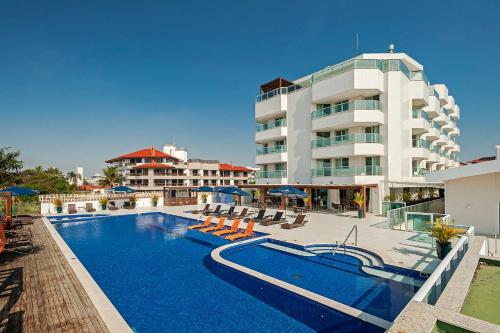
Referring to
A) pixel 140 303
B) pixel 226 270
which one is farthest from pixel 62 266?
pixel 226 270

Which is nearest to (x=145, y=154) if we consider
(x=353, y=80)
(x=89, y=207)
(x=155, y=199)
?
(x=155, y=199)

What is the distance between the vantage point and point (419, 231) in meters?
15.2

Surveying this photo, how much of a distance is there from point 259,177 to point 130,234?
61.5 ft

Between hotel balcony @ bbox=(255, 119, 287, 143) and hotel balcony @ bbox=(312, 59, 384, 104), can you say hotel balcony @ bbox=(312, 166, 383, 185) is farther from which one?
hotel balcony @ bbox=(255, 119, 287, 143)

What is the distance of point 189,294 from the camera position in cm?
870

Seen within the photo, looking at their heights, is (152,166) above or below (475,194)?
above

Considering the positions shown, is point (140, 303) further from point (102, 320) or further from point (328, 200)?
point (328, 200)

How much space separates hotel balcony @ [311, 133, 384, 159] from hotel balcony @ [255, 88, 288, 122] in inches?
312

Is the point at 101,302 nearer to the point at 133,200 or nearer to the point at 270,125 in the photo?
the point at 133,200

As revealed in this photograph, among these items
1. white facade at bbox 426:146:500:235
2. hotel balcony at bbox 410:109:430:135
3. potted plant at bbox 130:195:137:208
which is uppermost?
hotel balcony at bbox 410:109:430:135

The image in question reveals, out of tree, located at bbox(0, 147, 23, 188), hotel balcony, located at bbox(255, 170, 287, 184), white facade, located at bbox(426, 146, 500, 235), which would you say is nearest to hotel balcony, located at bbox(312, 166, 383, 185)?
hotel balcony, located at bbox(255, 170, 287, 184)

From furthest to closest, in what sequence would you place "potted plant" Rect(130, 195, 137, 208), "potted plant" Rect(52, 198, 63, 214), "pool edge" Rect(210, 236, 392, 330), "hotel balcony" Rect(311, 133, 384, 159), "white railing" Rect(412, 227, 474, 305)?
"potted plant" Rect(130, 195, 137, 208)
"potted plant" Rect(52, 198, 63, 214)
"hotel balcony" Rect(311, 133, 384, 159)
"pool edge" Rect(210, 236, 392, 330)
"white railing" Rect(412, 227, 474, 305)

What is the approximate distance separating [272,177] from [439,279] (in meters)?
26.9

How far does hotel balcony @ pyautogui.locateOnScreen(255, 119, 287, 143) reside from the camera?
32250mm
